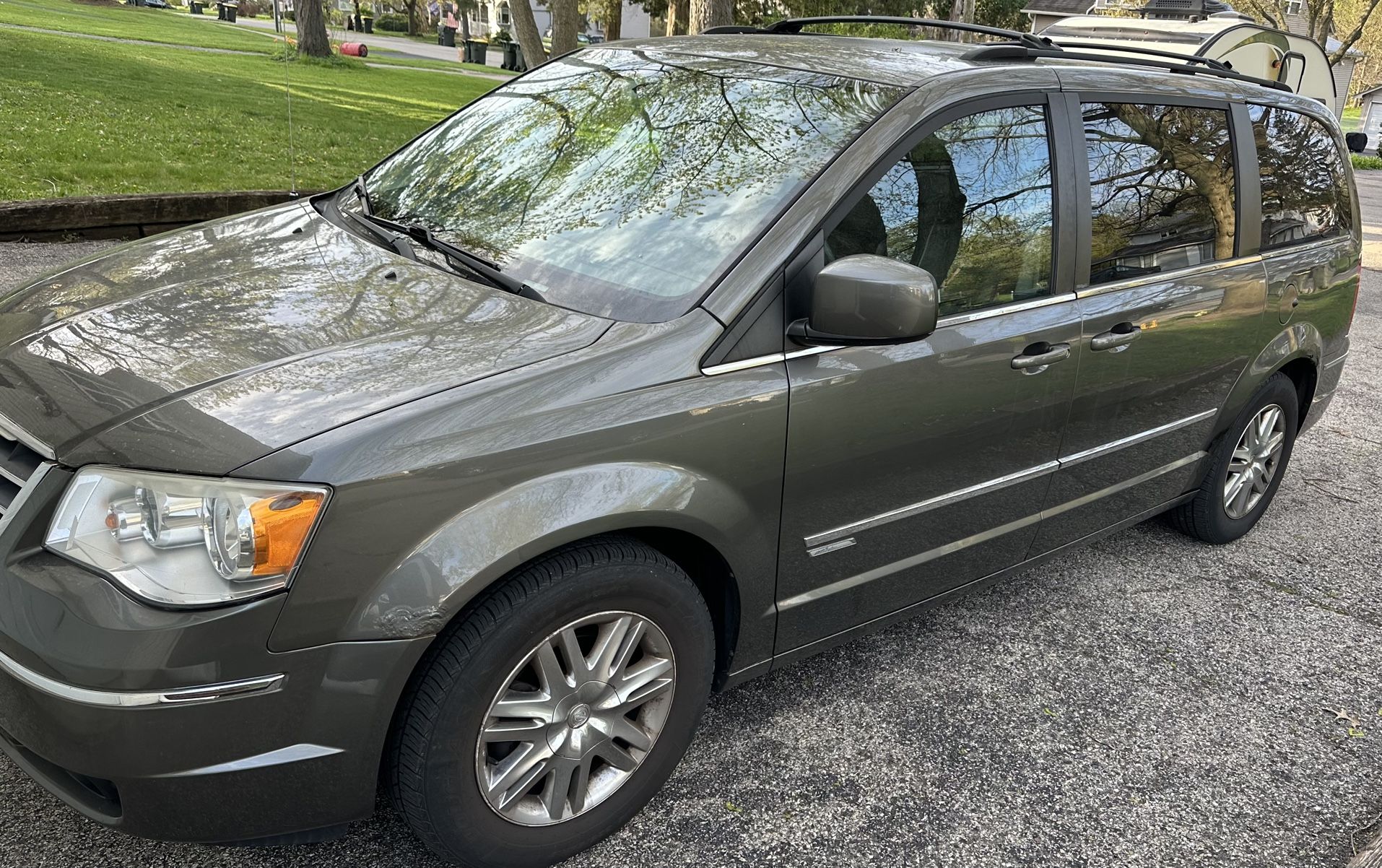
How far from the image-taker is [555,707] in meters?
2.21

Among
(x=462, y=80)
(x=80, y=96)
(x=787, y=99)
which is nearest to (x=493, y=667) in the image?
(x=787, y=99)

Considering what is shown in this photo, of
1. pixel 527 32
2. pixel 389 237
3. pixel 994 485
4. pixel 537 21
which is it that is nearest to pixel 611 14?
pixel 527 32

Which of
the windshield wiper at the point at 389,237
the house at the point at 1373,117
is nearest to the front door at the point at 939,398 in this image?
the windshield wiper at the point at 389,237

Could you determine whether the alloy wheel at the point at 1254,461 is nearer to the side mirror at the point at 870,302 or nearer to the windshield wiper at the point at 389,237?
the side mirror at the point at 870,302

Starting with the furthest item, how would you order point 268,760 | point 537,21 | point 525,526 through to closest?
point 537,21
point 525,526
point 268,760

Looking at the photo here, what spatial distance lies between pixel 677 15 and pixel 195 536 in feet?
78.1

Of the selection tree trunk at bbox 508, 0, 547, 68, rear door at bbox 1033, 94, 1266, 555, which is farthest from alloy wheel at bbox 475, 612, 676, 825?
tree trunk at bbox 508, 0, 547, 68

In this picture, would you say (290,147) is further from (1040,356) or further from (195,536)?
(195,536)

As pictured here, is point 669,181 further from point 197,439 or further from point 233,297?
point 197,439

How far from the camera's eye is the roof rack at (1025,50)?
313cm

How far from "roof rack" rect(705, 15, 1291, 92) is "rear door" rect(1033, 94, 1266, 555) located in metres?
0.24

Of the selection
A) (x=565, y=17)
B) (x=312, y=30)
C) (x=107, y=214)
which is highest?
(x=312, y=30)

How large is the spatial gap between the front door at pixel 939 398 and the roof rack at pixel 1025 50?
25cm

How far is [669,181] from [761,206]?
315 mm
